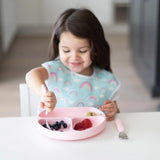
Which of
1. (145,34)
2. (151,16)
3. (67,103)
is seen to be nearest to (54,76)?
(67,103)

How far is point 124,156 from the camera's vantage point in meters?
0.77

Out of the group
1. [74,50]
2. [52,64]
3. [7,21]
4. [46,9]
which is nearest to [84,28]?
[74,50]

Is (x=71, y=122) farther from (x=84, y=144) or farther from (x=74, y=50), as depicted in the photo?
(x=74, y=50)

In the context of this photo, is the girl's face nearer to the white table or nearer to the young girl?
the young girl

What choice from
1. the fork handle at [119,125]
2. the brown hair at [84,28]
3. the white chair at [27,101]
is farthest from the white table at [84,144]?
the brown hair at [84,28]

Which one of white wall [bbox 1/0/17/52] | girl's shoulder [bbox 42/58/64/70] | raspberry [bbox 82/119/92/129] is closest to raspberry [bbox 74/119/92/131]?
raspberry [bbox 82/119/92/129]

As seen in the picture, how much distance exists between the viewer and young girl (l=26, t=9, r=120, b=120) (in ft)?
3.35

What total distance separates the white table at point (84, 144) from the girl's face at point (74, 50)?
22 cm

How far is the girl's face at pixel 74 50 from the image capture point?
1023 millimetres

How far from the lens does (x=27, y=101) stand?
1.11m

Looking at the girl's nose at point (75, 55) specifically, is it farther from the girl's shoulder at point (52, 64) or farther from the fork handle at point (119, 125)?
the fork handle at point (119, 125)

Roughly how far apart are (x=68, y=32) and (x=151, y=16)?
1.56 metres

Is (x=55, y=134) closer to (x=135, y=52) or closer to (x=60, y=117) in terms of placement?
(x=60, y=117)

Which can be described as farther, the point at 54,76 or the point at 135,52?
the point at 135,52
